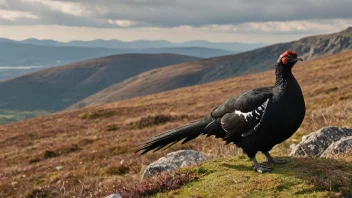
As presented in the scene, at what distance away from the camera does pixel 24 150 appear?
2944 centimetres

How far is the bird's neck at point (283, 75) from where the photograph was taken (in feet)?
23.5

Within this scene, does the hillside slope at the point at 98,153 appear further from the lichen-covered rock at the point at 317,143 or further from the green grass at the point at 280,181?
the lichen-covered rock at the point at 317,143

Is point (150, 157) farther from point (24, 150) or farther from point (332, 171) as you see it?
point (24, 150)

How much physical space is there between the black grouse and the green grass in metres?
0.40

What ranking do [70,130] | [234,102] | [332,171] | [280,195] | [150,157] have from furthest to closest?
[70,130] → [150,157] → [234,102] → [332,171] → [280,195]

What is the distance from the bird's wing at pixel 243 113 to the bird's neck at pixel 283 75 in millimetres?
306

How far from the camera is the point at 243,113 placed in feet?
24.4

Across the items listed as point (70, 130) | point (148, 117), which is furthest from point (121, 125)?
point (70, 130)

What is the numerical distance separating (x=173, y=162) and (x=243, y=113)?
10.9 feet

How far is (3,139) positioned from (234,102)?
34935 millimetres

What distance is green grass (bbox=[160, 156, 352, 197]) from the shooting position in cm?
604

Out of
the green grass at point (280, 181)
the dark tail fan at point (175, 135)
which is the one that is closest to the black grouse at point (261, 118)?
the dark tail fan at point (175, 135)

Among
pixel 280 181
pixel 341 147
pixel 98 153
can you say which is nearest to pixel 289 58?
pixel 280 181

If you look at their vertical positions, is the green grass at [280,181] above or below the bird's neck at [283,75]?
below
